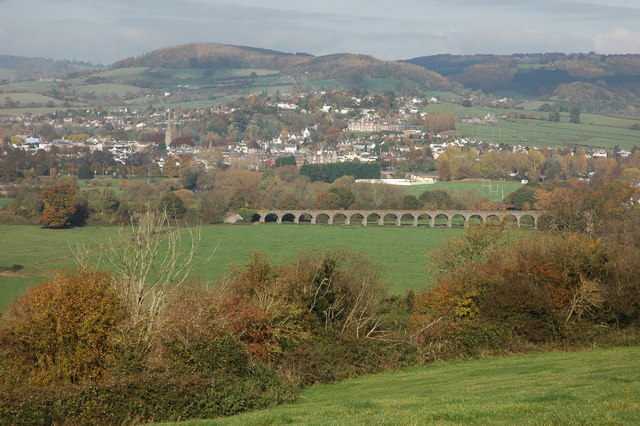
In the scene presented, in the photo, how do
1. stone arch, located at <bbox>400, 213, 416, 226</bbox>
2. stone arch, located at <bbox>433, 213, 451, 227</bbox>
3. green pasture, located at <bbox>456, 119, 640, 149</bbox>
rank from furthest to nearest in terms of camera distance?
green pasture, located at <bbox>456, 119, 640, 149</bbox>, stone arch, located at <bbox>400, 213, 416, 226</bbox>, stone arch, located at <bbox>433, 213, 451, 227</bbox>

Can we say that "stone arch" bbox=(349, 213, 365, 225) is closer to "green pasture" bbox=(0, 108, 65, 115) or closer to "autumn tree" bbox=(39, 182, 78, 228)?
"autumn tree" bbox=(39, 182, 78, 228)

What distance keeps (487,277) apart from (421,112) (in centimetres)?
16063

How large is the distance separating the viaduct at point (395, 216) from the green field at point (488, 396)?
52.3 metres

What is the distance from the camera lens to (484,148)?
128 m

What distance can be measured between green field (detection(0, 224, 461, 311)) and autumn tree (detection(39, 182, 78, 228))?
1.07 meters

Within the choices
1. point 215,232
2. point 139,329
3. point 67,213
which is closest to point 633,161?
point 215,232

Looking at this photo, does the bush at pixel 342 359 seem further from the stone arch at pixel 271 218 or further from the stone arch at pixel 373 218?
the stone arch at pixel 373 218

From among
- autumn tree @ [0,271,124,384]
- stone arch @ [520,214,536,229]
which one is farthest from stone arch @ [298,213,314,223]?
autumn tree @ [0,271,124,384]

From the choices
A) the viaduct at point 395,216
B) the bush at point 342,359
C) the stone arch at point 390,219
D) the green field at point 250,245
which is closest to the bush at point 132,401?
the bush at point 342,359

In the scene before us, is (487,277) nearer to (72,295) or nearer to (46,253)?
A: (72,295)

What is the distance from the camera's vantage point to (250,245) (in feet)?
177

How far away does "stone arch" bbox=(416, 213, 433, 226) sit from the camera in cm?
7100

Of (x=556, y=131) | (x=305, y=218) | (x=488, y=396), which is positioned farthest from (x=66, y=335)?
(x=556, y=131)

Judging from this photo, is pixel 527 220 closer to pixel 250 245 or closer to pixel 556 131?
pixel 250 245
